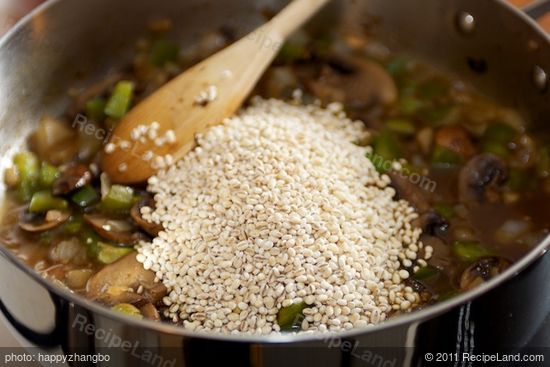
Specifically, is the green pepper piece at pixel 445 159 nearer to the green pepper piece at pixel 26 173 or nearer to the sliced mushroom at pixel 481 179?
the sliced mushroom at pixel 481 179

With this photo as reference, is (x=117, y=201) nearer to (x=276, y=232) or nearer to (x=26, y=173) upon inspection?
(x=26, y=173)

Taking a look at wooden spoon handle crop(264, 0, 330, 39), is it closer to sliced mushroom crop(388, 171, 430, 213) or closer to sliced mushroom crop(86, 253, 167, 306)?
sliced mushroom crop(388, 171, 430, 213)

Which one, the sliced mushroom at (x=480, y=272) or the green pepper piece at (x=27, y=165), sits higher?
the green pepper piece at (x=27, y=165)

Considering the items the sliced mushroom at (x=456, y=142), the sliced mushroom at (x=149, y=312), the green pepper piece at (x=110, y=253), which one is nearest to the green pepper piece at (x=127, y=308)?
the sliced mushroom at (x=149, y=312)

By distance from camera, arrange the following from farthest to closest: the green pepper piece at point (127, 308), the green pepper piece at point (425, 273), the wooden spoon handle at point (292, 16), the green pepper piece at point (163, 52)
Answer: the green pepper piece at point (163, 52) → the wooden spoon handle at point (292, 16) → the green pepper piece at point (425, 273) → the green pepper piece at point (127, 308)

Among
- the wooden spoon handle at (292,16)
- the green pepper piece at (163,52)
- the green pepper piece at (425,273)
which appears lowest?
the green pepper piece at (425,273)

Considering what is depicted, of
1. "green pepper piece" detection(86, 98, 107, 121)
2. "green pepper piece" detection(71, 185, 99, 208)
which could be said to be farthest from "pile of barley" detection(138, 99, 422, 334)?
"green pepper piece" detection(86, 98, 107, 121)

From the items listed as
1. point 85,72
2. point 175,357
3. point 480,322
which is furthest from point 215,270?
point 85,72
